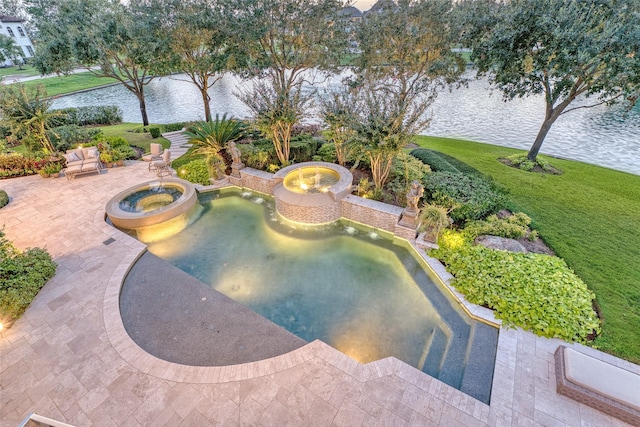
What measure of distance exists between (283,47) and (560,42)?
1339cm

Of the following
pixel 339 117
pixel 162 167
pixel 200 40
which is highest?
pixel 200 40

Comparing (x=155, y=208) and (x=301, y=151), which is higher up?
(x=301, y=151)

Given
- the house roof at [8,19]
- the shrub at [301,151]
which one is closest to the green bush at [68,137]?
the shrub at [301,151]

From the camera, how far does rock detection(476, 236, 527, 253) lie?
25.7 ft

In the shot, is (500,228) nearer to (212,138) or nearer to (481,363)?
(481,363)

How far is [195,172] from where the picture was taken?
13188mm

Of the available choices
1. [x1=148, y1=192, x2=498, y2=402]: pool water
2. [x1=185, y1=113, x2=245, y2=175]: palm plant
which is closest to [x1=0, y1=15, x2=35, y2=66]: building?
[x1=185, y1=113, x2=245, y2=175]: palm plant

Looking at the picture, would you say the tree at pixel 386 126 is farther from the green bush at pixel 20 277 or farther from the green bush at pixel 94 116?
the green bush at pixel 94 116

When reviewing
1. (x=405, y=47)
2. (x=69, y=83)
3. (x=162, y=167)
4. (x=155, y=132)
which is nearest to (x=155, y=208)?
(x=162, y=167)

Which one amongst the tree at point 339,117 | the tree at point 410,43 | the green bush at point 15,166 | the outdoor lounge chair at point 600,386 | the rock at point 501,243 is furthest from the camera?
the tree at point 410,43

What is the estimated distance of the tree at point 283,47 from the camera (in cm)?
1193

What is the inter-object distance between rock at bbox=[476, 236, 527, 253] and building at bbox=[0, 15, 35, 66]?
90.1 meters

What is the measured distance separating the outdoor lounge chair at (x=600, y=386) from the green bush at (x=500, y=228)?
4.06m

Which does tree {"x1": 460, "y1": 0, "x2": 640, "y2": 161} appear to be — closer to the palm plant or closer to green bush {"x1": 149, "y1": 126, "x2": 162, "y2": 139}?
the palm plant
